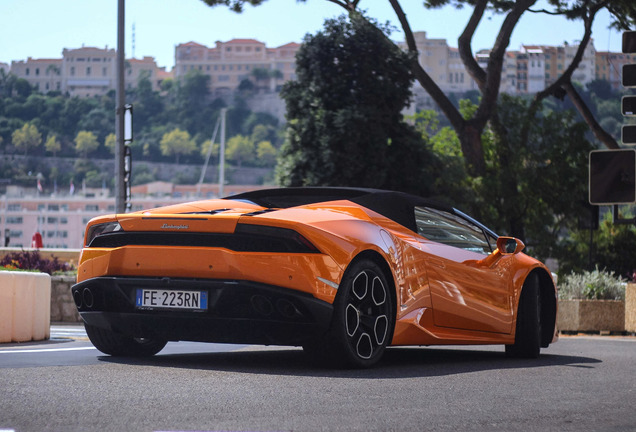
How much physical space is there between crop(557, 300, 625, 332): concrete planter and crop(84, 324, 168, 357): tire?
9964mm

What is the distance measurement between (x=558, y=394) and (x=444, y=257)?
1.71 m

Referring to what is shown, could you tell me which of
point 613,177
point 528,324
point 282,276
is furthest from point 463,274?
point 613,177

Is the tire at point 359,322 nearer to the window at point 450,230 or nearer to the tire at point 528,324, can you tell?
the window at point 450,230

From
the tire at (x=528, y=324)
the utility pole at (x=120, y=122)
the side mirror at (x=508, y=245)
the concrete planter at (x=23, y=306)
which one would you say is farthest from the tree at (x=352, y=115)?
the side mirror at (x=508, y=245)

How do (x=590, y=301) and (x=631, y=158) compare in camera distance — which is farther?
(x=590, y=301)

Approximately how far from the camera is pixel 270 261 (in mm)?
6344

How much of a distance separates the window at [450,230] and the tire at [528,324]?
1.83 feet

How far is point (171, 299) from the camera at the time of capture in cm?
658

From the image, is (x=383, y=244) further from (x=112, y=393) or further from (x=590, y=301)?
(x=590, y=301)

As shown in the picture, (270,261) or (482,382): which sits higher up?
(270,261)

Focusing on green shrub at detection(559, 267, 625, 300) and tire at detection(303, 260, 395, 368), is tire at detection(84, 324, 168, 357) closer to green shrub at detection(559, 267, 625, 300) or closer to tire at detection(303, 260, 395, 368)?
tire at detection(303, 260, 395, 368)

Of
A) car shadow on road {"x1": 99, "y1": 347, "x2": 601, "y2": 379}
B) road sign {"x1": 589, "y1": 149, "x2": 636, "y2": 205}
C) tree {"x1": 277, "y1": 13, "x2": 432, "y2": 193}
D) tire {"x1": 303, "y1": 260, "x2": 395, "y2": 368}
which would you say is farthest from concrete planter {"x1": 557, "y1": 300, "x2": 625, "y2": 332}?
tree {"x1": 277, "y1": 13, "x2": 432, "y2": 193}

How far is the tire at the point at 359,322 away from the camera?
643cm

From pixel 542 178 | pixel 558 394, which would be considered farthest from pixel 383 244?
pixel 542 178
